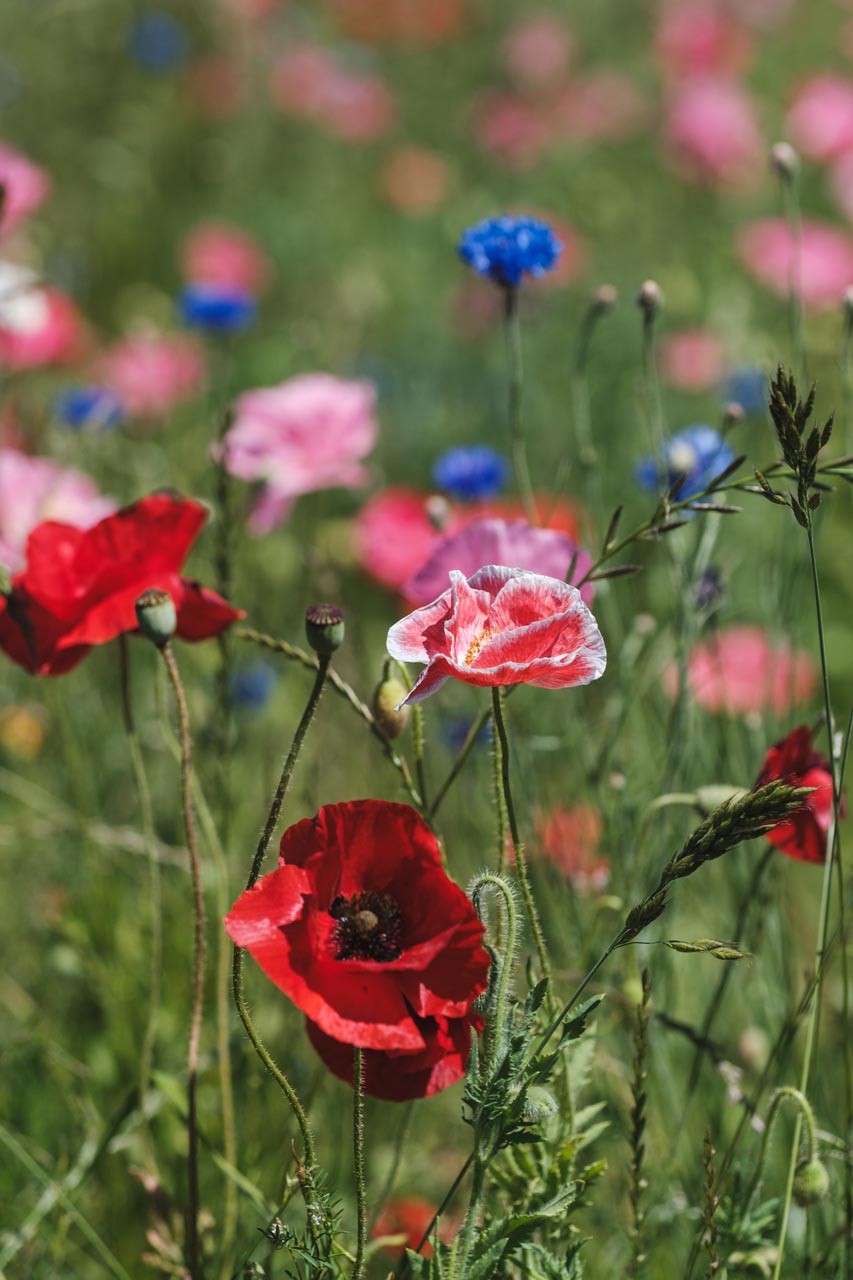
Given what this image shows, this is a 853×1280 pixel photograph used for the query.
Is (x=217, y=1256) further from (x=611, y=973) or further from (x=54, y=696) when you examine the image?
(x=54, y=696)

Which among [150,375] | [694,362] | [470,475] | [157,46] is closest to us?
[470,475]

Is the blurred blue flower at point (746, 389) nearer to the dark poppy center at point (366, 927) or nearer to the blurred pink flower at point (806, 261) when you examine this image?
the blurred pink flower at point (806, 261)

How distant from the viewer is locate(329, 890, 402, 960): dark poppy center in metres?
0.78

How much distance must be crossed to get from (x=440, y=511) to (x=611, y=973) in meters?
0.45

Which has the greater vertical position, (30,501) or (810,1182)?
(30,501)

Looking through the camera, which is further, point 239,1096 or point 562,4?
point 562,4

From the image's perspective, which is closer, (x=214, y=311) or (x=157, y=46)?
(x=214, y=311)

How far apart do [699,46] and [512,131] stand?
0.70m

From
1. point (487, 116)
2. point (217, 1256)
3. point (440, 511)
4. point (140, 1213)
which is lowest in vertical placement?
point (140, 1213)

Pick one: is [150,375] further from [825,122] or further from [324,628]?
[825,122]

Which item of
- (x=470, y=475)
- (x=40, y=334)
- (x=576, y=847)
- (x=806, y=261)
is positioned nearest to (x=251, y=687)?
(x=470, y=475)

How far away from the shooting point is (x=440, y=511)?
1123 mm

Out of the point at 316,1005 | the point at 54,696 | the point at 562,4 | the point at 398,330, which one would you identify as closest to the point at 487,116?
the point at 398,330

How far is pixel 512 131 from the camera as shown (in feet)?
13.9
